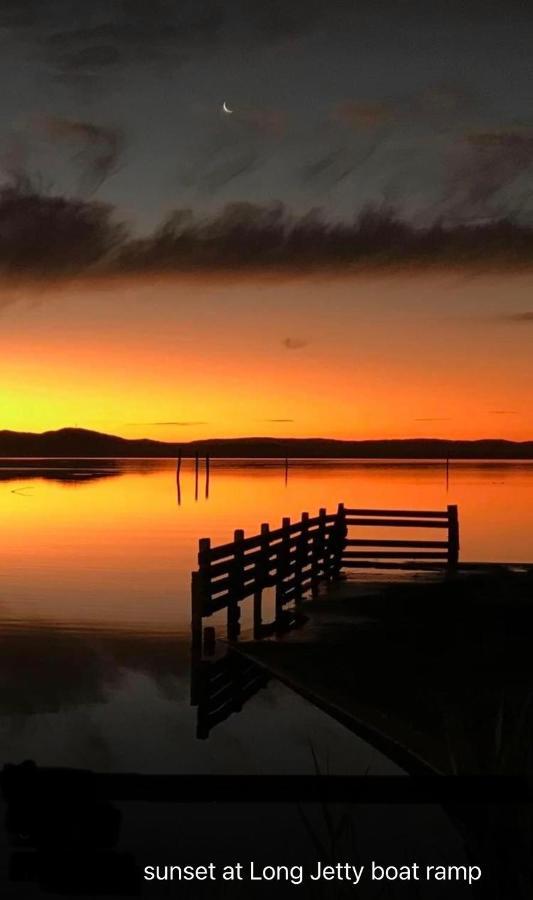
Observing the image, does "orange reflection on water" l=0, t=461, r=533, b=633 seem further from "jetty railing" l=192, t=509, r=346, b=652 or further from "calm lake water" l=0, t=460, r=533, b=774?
"jetty railing" l=192, t=509, r=346, b=652

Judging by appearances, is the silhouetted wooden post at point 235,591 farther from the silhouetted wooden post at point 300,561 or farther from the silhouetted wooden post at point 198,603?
the silhouetted wooden post at point 300,561

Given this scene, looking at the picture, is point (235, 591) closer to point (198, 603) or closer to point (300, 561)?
point (198, 603)

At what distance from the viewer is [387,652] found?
15914 millimetres

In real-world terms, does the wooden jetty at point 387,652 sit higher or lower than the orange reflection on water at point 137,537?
higher

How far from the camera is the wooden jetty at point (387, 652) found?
36.3ft

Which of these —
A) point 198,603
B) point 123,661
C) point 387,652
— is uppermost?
point 198,603

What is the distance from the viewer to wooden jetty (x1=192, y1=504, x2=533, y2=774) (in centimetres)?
1106

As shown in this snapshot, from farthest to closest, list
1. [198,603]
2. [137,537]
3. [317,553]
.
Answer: [137,537] → [317,553] → [198,603]

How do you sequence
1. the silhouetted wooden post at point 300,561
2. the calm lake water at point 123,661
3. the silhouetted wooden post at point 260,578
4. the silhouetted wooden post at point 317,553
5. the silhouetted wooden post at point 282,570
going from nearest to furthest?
the calm lake water at point 123,661
the silhouetted wooden post at point 260,578
the silhouetted wooden post at point 282,570
the silhouetted wooden post at point 300,561
the silhouetted wooden post at point 317,553

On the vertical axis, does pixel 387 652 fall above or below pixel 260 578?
below

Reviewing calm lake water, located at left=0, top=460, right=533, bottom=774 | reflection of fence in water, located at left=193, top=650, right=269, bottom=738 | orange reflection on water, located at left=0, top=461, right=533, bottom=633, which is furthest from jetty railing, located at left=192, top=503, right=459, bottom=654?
orange reflection on water, located at left=0, top=461, right=533, bottom=633

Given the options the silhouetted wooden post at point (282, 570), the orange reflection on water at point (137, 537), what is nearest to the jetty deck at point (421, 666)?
the silhouetted wooden post at point (282, 570)

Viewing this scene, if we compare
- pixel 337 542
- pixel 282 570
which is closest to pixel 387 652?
pixel 282 570

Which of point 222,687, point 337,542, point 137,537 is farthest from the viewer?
point 137,537
